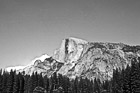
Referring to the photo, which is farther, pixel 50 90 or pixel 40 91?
pixel 50 90

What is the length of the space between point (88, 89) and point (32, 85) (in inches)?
2181

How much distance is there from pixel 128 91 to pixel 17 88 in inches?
2995

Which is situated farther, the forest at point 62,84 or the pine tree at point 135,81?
the forest at point 62,84

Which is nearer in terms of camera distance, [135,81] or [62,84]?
[135,81]

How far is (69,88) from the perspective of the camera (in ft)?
548

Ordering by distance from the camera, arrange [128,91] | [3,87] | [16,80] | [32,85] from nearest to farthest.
→ [128,91] → [3,87] → [16,80] → [32,85]

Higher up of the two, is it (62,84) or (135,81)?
(135,81)

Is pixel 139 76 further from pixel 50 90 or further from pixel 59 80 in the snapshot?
pixel 59 80

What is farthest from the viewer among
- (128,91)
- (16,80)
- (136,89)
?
(16,80)

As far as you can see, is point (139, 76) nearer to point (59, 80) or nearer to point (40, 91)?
point (40, 91)

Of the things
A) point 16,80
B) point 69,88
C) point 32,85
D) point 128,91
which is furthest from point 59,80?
point 128,91

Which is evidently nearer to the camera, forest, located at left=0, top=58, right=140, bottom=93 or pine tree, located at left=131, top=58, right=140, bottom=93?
pine tree, located at left=131, top=58, right=140, bottom=93

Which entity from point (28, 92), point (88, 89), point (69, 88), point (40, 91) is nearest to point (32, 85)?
point (28, 92)

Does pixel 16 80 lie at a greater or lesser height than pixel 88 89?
greater
